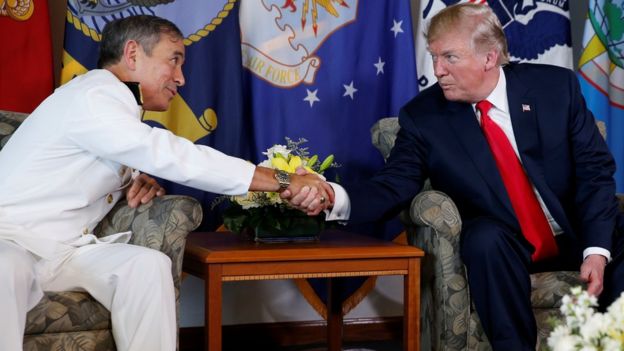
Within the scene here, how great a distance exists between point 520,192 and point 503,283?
453 mm

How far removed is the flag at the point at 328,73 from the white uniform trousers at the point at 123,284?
144 centimetres

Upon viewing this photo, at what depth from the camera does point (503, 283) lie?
2953mm

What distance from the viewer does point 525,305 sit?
2957mm

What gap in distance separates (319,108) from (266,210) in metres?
1.06

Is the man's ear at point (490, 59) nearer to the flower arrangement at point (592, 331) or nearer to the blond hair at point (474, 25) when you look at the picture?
the blond hair at point (474, 25)

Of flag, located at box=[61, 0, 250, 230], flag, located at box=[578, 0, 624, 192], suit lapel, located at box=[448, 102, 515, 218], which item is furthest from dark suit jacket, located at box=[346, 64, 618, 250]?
flag, located at box=[578, 0, 624, 192]

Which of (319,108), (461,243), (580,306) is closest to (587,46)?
(319,108)

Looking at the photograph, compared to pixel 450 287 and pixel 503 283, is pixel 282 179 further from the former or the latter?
pixel 503 283

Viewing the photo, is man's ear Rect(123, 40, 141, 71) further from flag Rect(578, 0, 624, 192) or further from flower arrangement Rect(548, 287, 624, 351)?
flag Rect(578, 0, 624, 192)

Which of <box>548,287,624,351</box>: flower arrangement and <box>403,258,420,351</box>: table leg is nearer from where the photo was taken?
<box>548,287,624,351</box>: flower arrangement

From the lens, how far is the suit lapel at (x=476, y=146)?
→ 323 cm

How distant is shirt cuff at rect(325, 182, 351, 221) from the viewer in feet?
10.6

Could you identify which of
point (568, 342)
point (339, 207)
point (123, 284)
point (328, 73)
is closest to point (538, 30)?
point (328, 73)

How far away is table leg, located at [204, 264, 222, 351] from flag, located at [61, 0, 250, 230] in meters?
1.02
